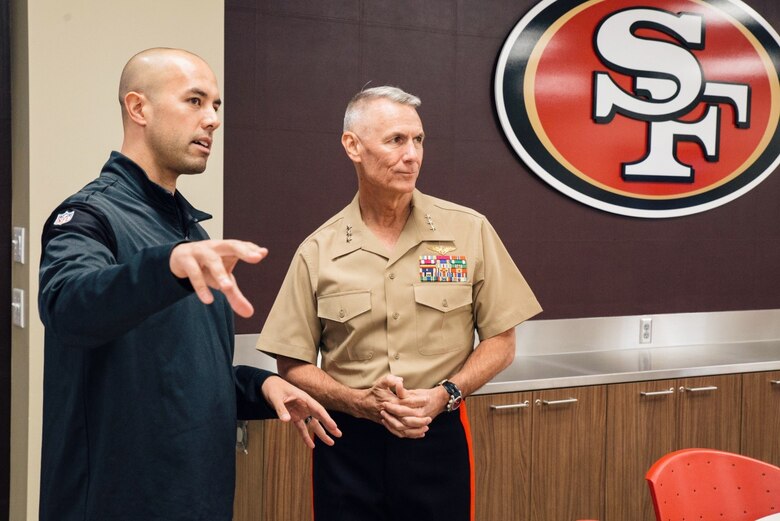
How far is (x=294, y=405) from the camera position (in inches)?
64.4

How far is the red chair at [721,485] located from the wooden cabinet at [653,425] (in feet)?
3.92

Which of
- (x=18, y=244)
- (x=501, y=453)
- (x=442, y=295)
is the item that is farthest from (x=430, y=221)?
(x=18, y=244)

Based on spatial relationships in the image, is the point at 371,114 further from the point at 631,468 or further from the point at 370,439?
the point at 631,468

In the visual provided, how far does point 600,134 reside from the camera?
12.4ft

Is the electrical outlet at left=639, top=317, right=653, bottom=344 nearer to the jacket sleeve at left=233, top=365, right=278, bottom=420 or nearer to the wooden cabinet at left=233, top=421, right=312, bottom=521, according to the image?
the wooden cabinet at left=233, top=421, right=312, bottom=521

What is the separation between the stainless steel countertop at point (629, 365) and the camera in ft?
10.3

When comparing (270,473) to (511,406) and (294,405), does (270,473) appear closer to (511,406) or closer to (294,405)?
(511,406)

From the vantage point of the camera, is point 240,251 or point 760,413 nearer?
point 240,251

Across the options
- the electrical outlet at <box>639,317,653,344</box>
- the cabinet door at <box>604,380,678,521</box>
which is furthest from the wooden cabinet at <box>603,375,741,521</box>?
the electrical outlet at <box>639,317,653,344</box>

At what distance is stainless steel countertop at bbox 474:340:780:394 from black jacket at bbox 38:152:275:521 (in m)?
1.69

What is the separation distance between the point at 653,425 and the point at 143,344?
2494mm

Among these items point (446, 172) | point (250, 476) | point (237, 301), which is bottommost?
point (250, 476)

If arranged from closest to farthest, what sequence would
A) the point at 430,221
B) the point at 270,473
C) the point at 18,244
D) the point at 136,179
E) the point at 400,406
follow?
1. the point at 136,179
2. the point at 400,406
3. the point at 430,221
4. the point at 18,244
5. the point at 270,473

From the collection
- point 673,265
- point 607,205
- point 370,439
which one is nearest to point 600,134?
point 607,205
